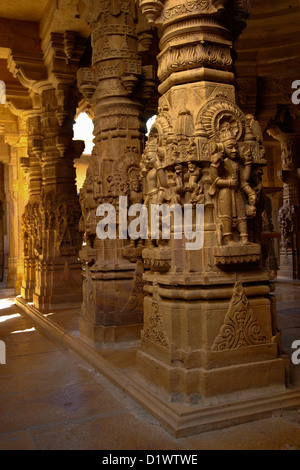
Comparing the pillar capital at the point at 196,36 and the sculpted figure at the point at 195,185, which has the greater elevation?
the pillar capital at the point at 196,36

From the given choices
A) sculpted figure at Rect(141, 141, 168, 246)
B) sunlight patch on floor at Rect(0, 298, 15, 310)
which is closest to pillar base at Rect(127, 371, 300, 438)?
sculpted figure at Rect(141, 141, 168, 246)

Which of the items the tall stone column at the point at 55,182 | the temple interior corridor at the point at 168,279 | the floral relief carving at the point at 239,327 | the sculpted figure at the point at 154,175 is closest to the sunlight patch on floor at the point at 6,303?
the tall stone column at the point at 55,182

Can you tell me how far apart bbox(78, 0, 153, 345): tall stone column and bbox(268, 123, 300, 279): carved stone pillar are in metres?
8.07

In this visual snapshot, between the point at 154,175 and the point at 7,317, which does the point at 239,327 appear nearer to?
the point at 154,175

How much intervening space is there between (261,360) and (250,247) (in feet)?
2.92

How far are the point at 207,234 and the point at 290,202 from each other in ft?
34.7

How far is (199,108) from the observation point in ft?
10.9

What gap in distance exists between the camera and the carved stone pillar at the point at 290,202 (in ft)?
41.4

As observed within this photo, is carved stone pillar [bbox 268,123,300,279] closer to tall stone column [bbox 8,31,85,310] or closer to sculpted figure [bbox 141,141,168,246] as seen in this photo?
tall stone column [bbox 8,31,85,310]

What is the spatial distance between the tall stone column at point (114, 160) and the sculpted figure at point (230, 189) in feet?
6.99

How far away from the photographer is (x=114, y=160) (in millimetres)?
5309

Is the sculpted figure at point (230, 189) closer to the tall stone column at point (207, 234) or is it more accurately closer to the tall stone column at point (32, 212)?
the tall stone column at point (207, 234)

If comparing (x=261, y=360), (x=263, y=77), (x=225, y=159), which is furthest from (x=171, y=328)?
(x=263, y=77)

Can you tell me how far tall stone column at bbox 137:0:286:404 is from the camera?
3188 mm
